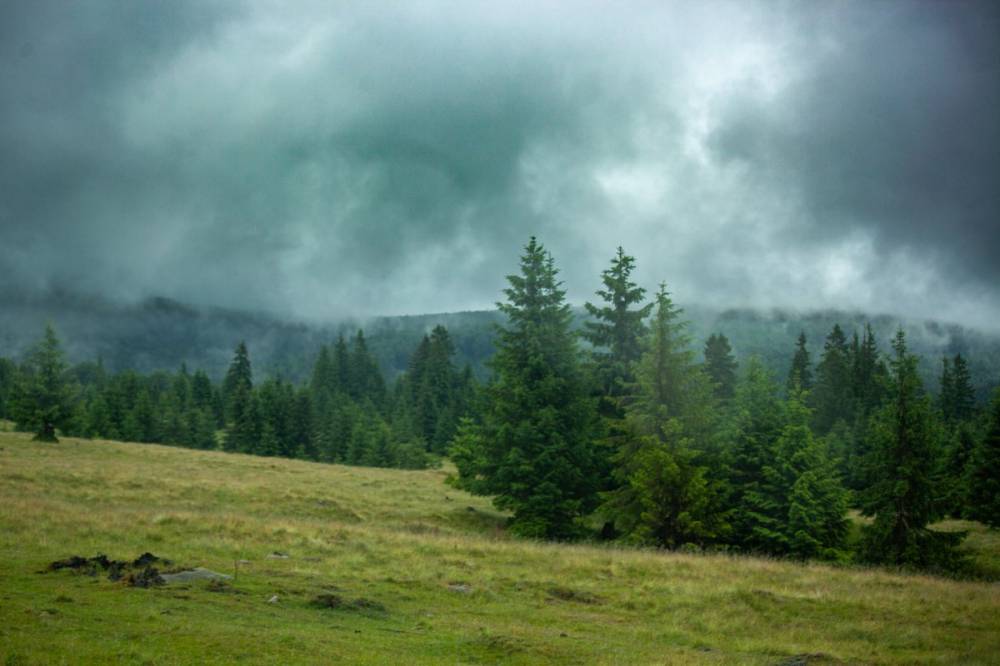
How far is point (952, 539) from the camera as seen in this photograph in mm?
31438

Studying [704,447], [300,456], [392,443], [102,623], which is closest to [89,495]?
[102,623]

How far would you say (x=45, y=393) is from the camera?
51156mm

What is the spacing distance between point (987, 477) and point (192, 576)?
51.0m

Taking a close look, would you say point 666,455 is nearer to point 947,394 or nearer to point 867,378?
point 867,378

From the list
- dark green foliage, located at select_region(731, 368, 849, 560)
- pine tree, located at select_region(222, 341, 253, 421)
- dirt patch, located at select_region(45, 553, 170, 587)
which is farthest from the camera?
pine tree, located at select_region(222, 341, 253, 421)

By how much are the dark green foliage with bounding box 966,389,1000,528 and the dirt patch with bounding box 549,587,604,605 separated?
39.0 m

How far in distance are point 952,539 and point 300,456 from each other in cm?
7471

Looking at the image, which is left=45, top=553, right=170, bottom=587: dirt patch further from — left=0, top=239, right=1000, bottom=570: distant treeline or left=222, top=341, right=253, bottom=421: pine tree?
left=222, top=341, right=253, bottom=421: pine tree

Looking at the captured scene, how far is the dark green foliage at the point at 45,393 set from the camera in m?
49.7

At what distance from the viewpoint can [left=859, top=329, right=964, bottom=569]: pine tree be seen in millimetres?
30953

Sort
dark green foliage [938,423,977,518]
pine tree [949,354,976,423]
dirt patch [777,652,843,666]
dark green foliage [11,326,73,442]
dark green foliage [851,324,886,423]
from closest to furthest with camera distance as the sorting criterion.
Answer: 1. dirt patch [777,652,843,666]
2. dark green foliage [938,423,977,518]
3. dark green foliage [11,326,73,442]
4. dark green foliage [851,324,886,423]
5. pine tree [949,354,976,423]

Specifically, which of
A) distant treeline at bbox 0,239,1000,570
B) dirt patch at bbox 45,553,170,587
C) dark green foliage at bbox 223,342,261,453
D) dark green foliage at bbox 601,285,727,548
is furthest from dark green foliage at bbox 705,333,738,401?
dark green foliage at bbox 223,342,261,453

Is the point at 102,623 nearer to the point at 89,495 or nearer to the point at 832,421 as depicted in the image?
the point at 89,495

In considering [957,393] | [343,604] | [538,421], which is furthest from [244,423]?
[957,393]
